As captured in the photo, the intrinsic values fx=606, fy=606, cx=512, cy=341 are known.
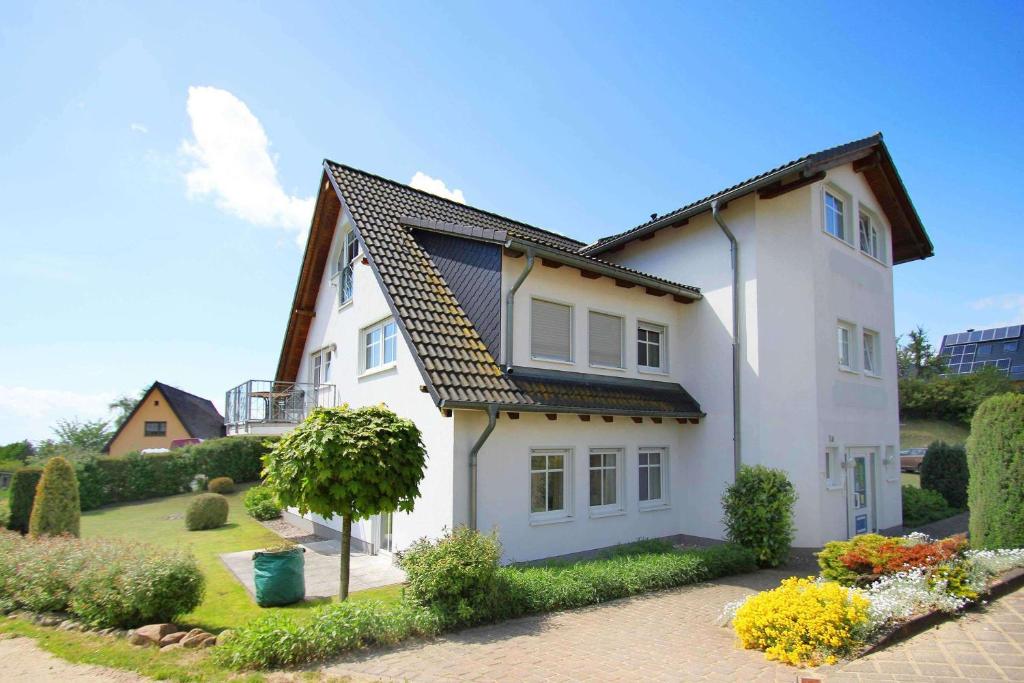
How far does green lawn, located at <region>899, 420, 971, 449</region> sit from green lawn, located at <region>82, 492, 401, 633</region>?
38.1 meters

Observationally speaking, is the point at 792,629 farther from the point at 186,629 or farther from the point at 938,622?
the point at 186,629

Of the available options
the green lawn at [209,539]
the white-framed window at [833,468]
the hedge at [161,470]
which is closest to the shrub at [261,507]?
the green lawn at [209,539]

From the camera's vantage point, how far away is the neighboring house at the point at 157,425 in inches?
1554

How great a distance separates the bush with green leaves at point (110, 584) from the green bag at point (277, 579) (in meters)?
1.34

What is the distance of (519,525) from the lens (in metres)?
10.9

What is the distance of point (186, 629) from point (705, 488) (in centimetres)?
1057

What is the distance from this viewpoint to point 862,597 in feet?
24.8

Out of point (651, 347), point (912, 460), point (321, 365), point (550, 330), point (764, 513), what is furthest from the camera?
point (912, 460)

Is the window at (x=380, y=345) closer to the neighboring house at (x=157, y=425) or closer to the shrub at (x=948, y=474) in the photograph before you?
the shrub at (x=948, y=474)

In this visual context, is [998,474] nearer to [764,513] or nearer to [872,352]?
[764,513]

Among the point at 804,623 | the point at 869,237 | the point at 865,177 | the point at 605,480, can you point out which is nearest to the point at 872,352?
the point at 869,237

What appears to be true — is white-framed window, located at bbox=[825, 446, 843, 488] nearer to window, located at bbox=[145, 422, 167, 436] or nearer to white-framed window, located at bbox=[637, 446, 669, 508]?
white-framed window, located at bbox=[637, 446, 669, 508]

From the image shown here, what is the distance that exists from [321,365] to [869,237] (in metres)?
16.1

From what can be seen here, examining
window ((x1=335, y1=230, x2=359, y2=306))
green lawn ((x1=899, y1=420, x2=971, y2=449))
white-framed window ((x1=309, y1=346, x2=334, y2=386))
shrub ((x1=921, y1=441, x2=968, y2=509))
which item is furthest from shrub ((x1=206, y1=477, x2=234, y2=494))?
green lawn ((x1=899, y1=420, x2=971, y2=449))
